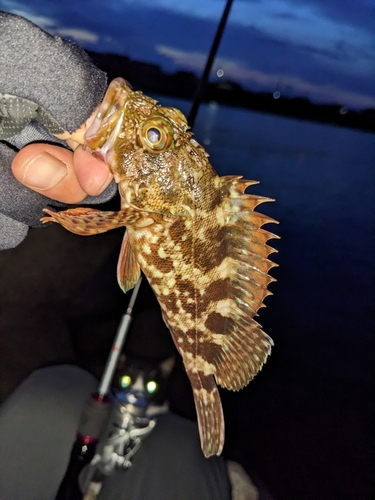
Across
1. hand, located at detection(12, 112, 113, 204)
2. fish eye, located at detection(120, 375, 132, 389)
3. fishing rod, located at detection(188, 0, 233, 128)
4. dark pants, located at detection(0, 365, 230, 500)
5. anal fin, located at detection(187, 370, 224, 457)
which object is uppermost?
fishing rod, located at detection(188, 0, 233, 128)

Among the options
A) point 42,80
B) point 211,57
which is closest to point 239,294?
point 42,80

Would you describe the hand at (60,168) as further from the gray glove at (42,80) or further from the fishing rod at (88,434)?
the fishing rod at (88,434)

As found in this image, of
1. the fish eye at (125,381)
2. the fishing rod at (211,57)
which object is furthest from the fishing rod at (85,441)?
the fishing rod at (211,57)

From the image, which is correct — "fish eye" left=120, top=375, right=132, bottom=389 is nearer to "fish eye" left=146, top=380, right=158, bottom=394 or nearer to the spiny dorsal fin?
"fish eye" left=146, top=380, right=158, bottom=394

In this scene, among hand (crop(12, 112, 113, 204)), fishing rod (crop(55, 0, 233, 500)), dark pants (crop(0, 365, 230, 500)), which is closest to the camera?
hand (crop(12, 112, 113, 204))

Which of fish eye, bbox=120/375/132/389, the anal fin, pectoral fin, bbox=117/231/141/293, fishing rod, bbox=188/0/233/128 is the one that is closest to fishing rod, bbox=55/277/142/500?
fish eye, bbox=120/375/132/389

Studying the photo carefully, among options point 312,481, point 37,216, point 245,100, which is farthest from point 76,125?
point 245,100
